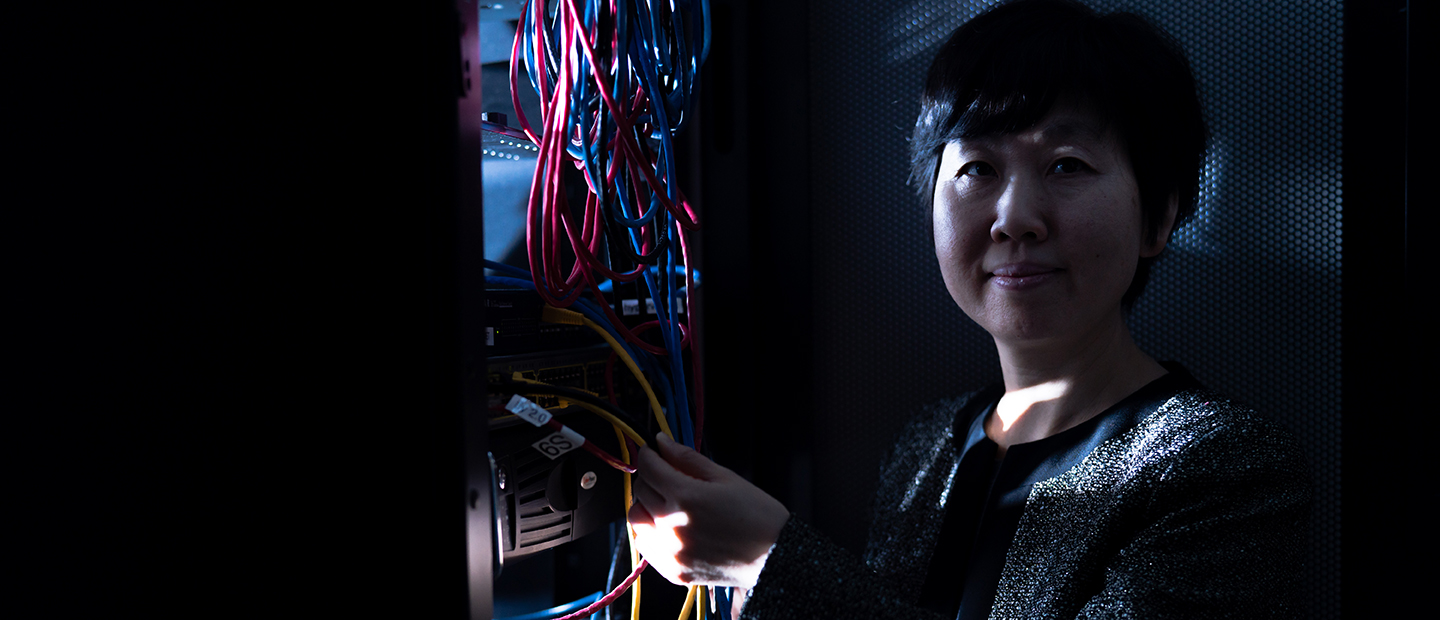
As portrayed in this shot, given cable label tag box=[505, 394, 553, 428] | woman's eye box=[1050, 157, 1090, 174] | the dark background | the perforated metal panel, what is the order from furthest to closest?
1. the perforated metal panel
2. woman's eye box=[1050, 157, 1090, 174]
3. cable label tag box=[505, 394, 553, 428]
4. the dark background

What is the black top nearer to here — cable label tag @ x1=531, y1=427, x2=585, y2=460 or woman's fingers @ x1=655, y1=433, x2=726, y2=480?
woman's fingers @ x1=655, y1=433, x2=726, y2=480

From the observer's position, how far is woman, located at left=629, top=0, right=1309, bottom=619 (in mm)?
622

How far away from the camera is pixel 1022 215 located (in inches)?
29.3

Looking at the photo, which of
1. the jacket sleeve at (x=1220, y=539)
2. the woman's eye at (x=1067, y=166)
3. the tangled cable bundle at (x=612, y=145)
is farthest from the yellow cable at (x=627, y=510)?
the woman's eye at (x=1067, y=166)

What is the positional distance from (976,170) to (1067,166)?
9cm

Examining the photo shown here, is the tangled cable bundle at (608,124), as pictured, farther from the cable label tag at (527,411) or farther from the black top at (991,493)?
the black top at (991,493)

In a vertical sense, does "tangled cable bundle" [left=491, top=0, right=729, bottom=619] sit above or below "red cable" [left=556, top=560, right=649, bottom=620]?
above

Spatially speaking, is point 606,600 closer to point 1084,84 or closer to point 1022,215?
point 1022,215

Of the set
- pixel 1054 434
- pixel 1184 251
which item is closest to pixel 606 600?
pixel 1054 434

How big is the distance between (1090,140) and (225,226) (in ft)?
2.48

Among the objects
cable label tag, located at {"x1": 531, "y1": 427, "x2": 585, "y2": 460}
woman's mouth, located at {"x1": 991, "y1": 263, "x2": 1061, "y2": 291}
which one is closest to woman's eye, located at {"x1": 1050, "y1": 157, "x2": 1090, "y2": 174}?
woman's mouth, located at {"x1": 991, "y1": 263, "x2": 1061, "y2": 291}

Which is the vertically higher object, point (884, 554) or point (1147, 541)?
point (1147, 541)

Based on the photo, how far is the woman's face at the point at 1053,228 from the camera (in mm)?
738

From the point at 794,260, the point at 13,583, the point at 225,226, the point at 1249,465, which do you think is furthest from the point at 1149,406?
the point at 13,583
